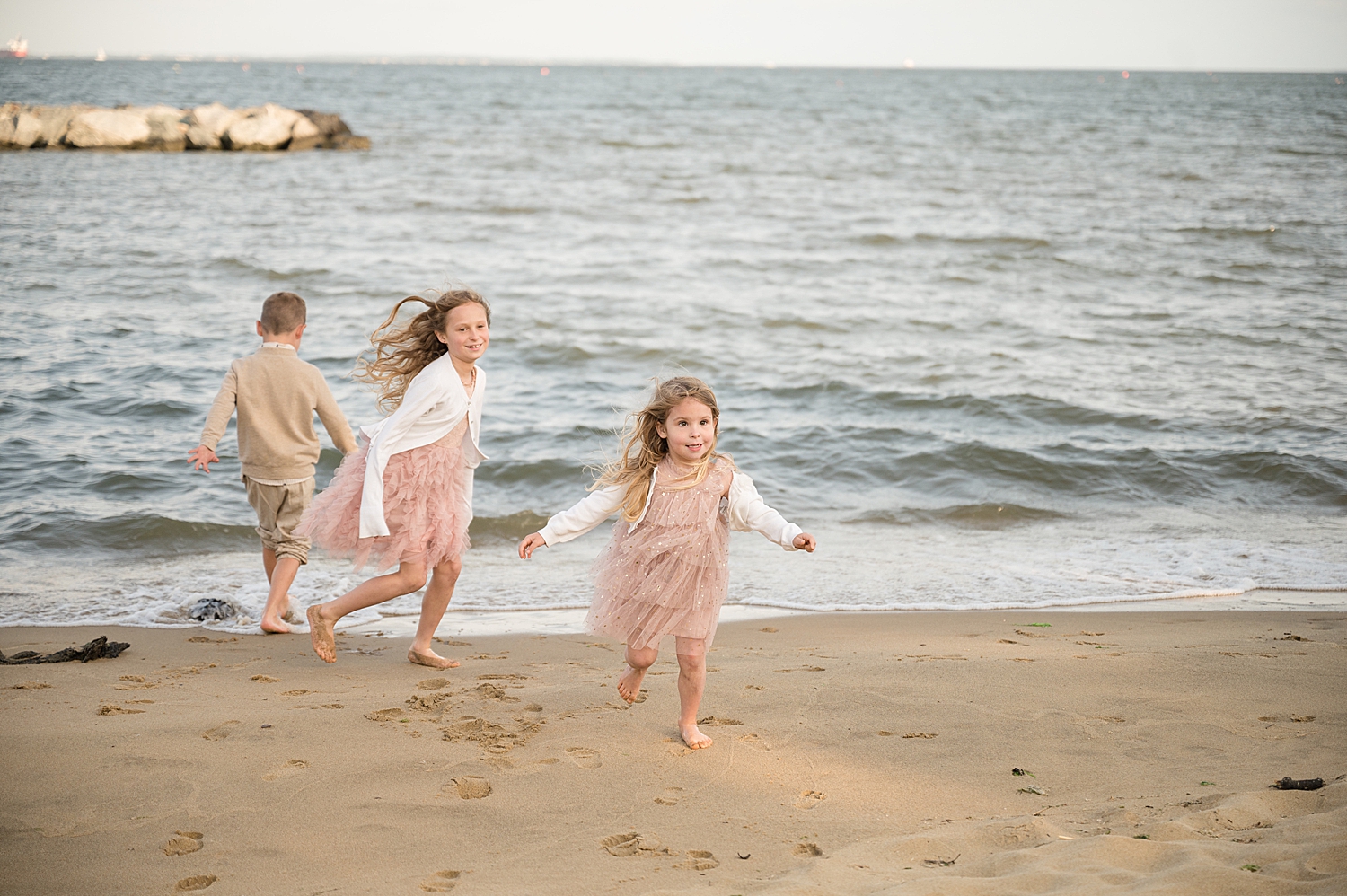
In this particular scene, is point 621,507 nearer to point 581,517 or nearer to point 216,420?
point 581,517

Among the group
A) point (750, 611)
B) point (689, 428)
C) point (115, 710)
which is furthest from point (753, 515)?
point (115, 710)

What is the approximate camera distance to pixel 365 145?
115 feet

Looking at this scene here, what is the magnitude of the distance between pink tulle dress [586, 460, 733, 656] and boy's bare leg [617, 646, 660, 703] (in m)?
0.04

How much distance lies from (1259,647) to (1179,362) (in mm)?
7799

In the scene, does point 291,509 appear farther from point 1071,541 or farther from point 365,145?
point 365,145

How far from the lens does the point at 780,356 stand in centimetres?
1206

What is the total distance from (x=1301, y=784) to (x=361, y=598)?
145 inches

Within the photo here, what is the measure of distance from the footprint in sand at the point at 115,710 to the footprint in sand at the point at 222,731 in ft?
1.38

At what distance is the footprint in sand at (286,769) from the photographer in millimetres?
→ 3285

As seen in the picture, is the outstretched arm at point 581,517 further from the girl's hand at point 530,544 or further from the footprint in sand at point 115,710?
the footprint in sand at point 115,710

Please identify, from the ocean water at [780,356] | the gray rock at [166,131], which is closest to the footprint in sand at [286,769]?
the ocean water at [780,356]

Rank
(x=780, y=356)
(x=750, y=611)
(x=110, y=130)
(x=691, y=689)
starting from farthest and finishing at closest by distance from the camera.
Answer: (x=110, y=130), (x=780, y=356), (x=750, y=611), (x=691, y=689)

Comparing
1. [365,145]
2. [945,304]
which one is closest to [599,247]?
[945,304]

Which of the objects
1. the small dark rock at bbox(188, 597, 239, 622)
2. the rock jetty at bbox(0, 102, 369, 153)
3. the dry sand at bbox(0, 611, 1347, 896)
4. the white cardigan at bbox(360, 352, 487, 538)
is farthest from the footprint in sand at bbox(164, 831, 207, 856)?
the rock jetty at bbox(0, 102, 369, 153)
